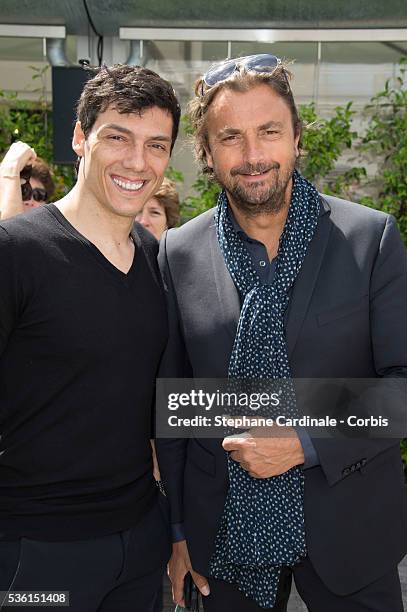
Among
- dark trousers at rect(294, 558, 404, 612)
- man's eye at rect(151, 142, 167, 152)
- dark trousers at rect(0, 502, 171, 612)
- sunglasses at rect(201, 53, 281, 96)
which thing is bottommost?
dark trousers at rect(294, 558, 404, 612)

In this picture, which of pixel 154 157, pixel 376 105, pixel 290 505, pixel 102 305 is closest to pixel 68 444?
pixel 102 305

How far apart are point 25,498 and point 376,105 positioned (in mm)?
5501

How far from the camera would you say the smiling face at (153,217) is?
380cm

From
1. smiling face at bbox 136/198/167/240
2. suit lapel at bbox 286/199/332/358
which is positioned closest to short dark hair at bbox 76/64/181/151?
suit lapel at bbox 286/199/332/358

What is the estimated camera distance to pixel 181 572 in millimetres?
2348

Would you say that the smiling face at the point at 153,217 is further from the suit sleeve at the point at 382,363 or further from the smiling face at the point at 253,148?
the suit sleeve at the point at 382,363

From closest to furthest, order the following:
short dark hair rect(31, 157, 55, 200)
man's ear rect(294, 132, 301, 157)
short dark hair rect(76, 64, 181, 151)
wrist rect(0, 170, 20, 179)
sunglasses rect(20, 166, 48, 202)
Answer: short dark hair rect(76, 64, 181, 151), man's ear rect(294, 132, 301, 157), wrist rect(0, 170, 20, 179), sunglasses rect(20, 166, 48, 202), short dark hair rect(31, 157, 55, 200)

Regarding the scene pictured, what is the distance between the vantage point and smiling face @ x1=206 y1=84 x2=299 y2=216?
7.00 ft

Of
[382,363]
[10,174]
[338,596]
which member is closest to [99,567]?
[338,596]

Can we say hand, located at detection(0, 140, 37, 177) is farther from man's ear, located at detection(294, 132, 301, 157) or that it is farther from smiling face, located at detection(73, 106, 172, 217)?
man's ear, located at detection(294, 132, 301, 157)

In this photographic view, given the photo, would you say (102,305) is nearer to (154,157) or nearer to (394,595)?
(154,157)

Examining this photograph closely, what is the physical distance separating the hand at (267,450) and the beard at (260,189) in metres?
0.65

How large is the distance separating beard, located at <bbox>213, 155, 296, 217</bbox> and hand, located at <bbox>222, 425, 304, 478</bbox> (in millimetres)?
655

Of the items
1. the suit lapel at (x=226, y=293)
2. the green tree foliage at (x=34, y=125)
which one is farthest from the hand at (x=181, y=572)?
the green tree foliage at (x=34, y=125)
